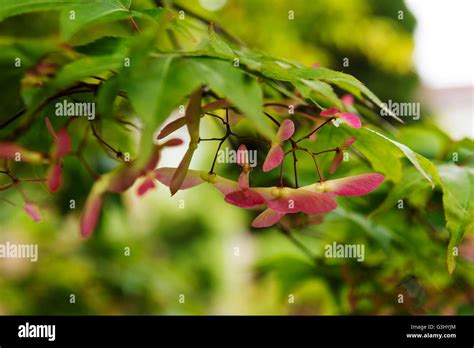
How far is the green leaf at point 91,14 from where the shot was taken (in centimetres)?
41

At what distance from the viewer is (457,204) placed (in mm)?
549

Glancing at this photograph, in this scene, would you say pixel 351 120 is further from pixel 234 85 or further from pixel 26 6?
pixel 26 6

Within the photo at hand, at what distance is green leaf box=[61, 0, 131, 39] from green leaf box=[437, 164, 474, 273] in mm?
350

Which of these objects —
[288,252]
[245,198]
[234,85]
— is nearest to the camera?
[234,85]

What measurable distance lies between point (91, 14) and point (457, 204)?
1.33 ft

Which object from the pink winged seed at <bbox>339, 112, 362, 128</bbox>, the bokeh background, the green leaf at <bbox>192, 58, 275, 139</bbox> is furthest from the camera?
the bokeh background

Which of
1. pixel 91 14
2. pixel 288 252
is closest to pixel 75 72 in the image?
pixel 91 14

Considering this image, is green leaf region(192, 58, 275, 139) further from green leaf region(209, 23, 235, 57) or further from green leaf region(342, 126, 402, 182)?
green leaf region(342, 126, 402, 182)

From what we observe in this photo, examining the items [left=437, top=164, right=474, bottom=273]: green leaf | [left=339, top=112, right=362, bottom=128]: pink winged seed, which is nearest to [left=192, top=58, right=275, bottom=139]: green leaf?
[left=339, top=112, right=362, bottom=128]: pink winged seed

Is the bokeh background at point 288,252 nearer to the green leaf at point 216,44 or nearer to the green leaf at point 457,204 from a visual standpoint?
the green leaf at point 457,204

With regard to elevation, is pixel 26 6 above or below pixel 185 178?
above

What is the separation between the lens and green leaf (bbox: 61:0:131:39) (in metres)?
0.41

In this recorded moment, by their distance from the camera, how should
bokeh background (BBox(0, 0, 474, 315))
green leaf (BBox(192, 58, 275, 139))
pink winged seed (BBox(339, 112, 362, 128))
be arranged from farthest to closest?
bokeh background (BBox(0, 0, 474, 315))
pink winged seed (BBox(339, 112, 362, 128))
green leaf (BBox(192, 58, 275, 139))
